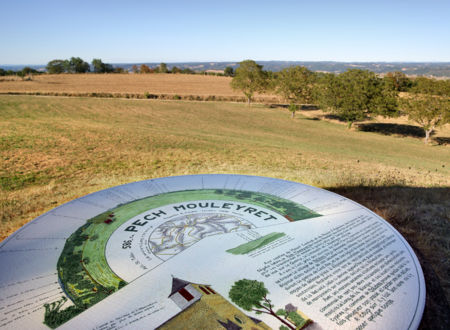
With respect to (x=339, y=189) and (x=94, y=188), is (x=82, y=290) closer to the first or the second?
(x=94, y=188)

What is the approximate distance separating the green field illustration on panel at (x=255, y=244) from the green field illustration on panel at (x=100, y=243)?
27.2 inches

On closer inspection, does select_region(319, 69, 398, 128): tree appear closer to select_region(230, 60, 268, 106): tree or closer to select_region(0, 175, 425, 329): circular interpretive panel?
select_region(230, 60, 268, 106): tree

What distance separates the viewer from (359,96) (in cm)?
3447

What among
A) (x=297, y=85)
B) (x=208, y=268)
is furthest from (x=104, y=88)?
(x=208, y=268)

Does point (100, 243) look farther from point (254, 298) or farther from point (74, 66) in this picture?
point (74, 66)

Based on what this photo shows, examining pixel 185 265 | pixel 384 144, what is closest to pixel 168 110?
pixel 384 144

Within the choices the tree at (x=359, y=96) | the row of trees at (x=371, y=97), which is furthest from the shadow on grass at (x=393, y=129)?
the tree at (x=359, y=96)

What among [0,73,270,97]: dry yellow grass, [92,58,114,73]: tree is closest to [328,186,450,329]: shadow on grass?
[0,73,270,97]: dry yellow grass

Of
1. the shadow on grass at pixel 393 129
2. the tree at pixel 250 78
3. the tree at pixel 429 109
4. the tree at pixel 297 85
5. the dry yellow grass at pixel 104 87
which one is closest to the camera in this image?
the tree at pixel 429 109

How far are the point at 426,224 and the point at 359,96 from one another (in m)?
32.3

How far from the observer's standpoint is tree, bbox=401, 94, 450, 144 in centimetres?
2984

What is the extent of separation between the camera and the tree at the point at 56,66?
99.6 m

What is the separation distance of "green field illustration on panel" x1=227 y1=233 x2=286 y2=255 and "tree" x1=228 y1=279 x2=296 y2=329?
2.03 feet

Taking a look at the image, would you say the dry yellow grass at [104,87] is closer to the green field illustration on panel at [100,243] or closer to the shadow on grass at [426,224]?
the shadow on grass at [426,224]
